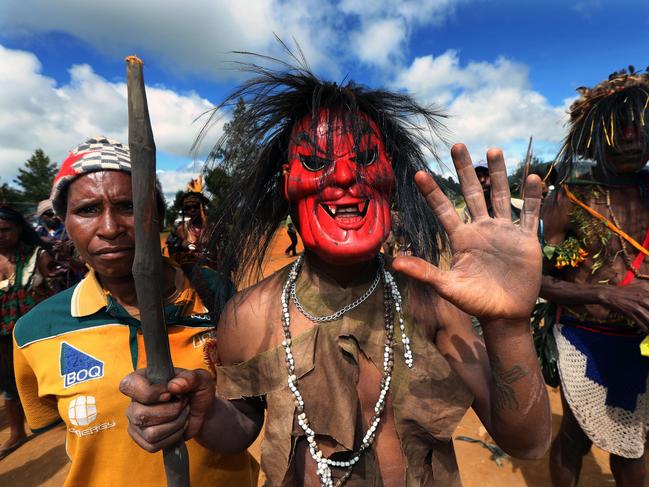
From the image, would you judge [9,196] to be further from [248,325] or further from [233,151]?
[248,325]

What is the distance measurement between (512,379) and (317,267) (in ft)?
2.60

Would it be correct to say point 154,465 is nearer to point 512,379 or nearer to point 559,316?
point 512,379

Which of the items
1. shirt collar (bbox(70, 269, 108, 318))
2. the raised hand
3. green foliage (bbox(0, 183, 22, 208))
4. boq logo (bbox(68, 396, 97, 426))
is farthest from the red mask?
green foliage (bbox(0, 183, 22, 208))

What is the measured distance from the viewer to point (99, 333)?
145 cm

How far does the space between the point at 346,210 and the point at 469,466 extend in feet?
11.2

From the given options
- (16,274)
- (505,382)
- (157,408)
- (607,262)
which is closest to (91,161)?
(157,408)

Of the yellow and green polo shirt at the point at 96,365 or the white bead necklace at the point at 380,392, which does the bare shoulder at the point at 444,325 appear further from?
the yellow and green polo shirt at the point at 96,365

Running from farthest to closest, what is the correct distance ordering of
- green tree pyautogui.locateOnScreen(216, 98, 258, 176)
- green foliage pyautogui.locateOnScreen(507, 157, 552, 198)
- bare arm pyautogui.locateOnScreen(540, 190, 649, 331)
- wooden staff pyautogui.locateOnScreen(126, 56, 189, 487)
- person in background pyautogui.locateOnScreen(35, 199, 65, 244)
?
person in background pyautogui.locateOnScreen(35, 199, 65, 244) → green foliage pyautogui.locateOnScreen(507, 157, 552, 198) → bare arm pyautogui.locateOnScreen(540, 190, 649, 331) → green tree pyautogui.locateOnScreen(216, 98, 258, 176) → wooden staff pyautogui.locateOnScreen(126, 56, 189, 487)

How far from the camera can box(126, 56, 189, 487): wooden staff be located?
745mm

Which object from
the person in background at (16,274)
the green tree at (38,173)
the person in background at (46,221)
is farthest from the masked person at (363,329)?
the green tree at (38,173)

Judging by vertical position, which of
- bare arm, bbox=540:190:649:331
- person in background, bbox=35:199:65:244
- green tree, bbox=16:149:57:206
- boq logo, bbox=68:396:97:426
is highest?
green tree, bbox=16:149:57:206

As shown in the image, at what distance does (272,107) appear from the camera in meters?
1.55

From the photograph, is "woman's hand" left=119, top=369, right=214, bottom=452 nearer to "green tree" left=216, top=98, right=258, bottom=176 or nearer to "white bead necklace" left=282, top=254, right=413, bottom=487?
"white bead necklace" left=282, top=254, right=413, bottom=487

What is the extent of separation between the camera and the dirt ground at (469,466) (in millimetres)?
3275
